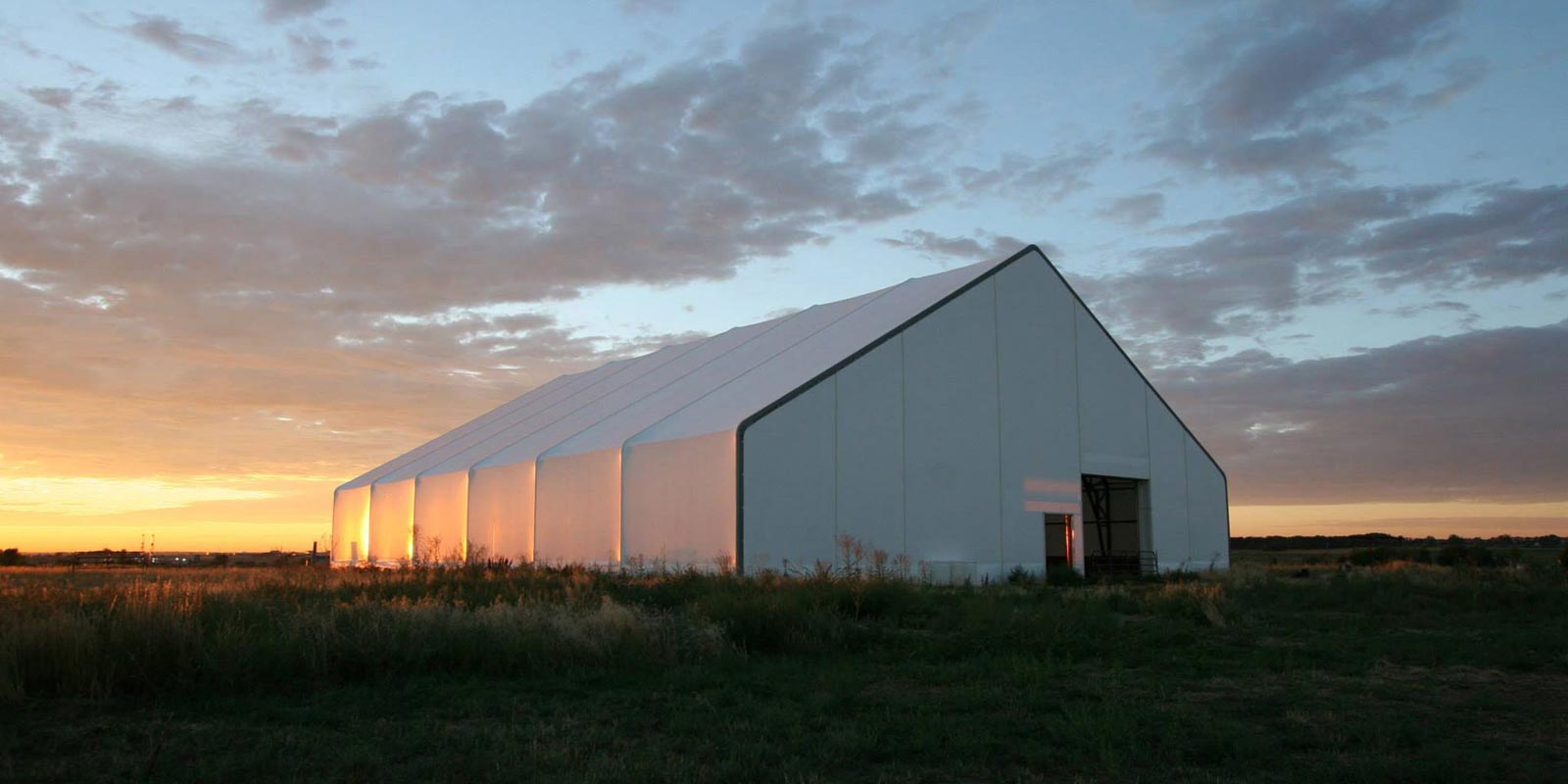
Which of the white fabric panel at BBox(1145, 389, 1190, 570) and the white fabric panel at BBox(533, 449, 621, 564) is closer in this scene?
the white fabric panel at BBox(533, 449, 621, 564)

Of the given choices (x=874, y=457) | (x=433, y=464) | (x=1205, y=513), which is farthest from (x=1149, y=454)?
(x=433, y=464)

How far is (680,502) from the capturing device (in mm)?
21797

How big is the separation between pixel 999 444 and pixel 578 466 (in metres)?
9.24

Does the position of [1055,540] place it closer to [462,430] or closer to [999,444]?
[999,444]

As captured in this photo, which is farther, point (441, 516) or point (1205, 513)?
point (441, 516)

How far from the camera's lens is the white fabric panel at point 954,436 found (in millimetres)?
23422

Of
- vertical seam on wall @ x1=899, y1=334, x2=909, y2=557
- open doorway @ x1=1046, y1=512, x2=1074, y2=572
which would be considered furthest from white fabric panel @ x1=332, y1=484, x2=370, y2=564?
open doorway @ x1=1046, y1=512, x2=1074, y2=572

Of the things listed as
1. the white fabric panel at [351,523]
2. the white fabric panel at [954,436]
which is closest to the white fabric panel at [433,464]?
the white fabric panel at [351,523]

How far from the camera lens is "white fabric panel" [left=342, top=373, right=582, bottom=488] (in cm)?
3925

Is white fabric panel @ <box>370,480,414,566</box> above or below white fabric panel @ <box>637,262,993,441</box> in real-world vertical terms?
below

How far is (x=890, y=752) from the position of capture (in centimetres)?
Result: 717

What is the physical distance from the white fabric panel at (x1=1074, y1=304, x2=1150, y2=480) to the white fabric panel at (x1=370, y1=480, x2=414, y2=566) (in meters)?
18.8

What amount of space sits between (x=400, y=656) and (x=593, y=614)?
2.05m

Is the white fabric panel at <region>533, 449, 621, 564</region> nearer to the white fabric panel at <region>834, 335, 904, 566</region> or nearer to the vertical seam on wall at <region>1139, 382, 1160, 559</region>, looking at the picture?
the white fabric panel at <region>834, 335, 904, 566</region>
